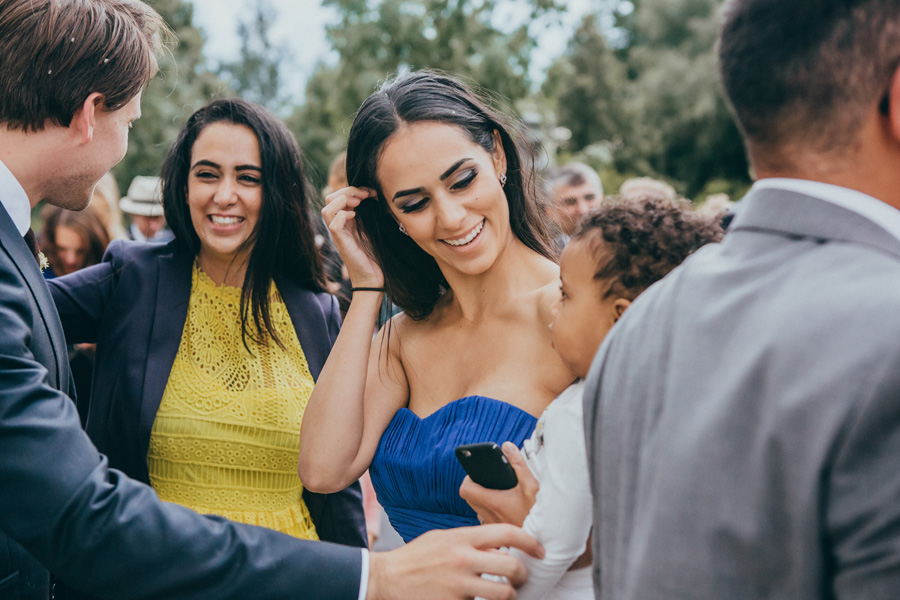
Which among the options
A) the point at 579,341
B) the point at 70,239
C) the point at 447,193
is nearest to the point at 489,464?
the point at 579,341

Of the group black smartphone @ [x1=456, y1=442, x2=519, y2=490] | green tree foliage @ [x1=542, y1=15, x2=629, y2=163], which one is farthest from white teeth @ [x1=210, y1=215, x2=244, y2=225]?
green tree foliage @ [x1=542, y1=15, x2=629, y2=163]

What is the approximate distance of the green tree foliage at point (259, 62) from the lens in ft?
156

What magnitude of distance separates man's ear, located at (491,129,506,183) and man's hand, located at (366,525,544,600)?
1330 mm

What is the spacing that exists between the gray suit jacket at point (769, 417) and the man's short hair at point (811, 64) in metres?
0.11

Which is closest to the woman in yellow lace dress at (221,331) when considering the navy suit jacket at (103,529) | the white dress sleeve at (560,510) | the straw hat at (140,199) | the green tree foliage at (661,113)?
the navy suit jacket at (103,529)

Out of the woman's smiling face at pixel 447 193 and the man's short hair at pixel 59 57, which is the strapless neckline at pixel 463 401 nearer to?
the woman's smiling face at pixel 447 193

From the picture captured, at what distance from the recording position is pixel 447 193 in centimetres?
245

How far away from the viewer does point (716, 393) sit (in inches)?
39.6

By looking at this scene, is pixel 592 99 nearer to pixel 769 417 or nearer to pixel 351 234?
pixel 351 234

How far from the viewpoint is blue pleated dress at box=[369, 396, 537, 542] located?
7.42 ft

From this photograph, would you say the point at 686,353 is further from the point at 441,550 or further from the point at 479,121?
the point at 479,121

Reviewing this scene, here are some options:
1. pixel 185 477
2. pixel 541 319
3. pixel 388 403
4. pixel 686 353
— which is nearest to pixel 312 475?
pixel 388 403

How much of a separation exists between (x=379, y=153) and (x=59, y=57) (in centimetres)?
97

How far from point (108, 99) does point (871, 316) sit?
6.70 feet
